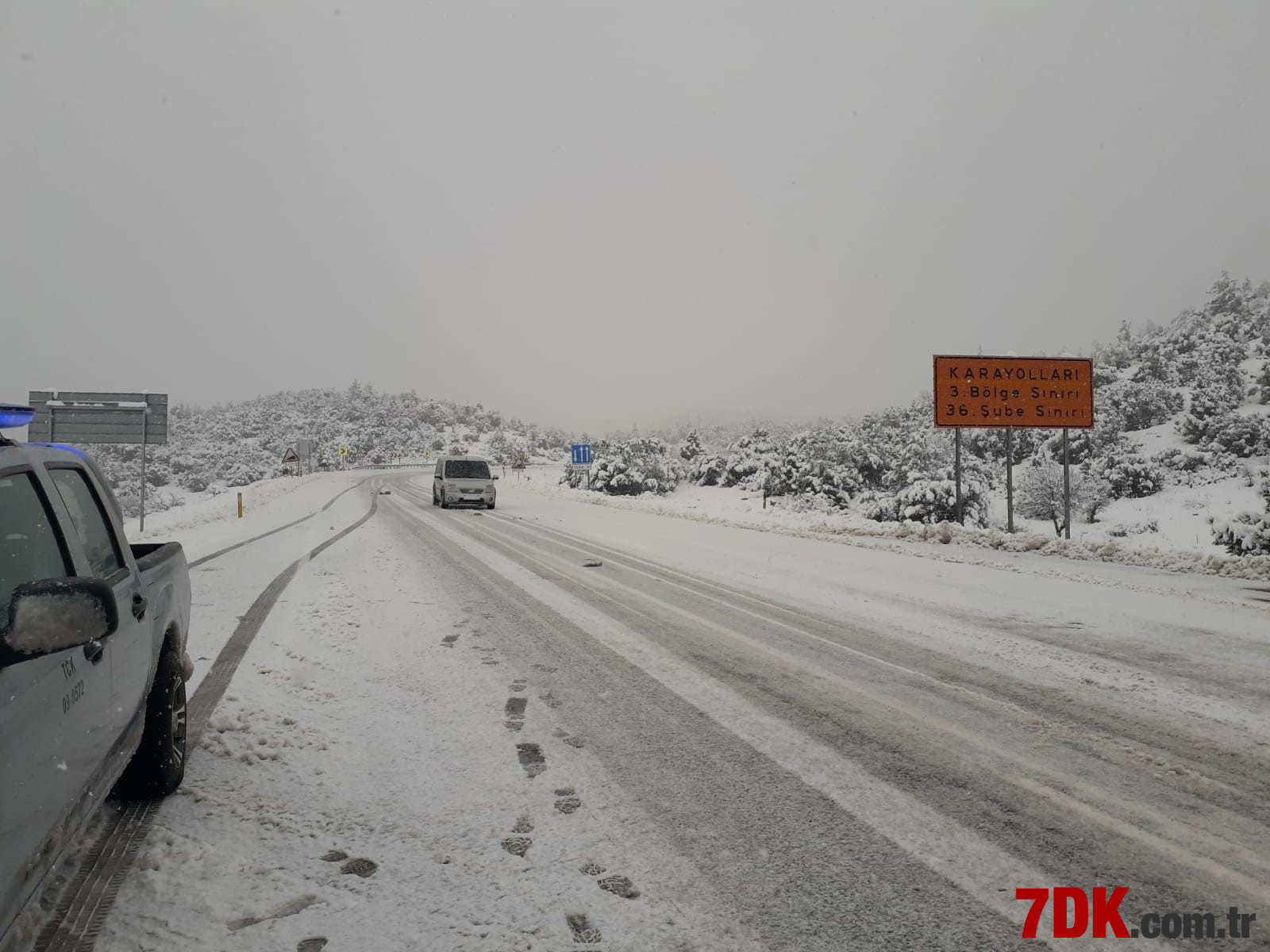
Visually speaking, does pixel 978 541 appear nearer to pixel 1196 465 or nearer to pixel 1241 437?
pixel 1196 465

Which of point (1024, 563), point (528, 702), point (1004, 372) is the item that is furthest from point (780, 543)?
point (528, 702)

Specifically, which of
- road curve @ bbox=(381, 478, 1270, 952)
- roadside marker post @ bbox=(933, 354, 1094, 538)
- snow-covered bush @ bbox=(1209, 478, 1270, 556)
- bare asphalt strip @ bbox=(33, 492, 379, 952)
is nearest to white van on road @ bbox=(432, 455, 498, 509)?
roadside marker post @ bbox=(933, 354, 1094, 538)

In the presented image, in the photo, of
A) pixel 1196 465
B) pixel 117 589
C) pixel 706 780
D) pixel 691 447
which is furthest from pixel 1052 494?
pixel 117 589

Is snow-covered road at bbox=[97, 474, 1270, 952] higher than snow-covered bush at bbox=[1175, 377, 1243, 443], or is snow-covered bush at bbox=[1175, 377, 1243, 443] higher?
snow-covered bush at bbox=[1175, 377, 1243, 443]

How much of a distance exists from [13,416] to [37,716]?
155 centimetres

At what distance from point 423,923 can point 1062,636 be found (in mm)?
6925

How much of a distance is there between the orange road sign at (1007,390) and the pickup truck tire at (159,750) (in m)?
19.7

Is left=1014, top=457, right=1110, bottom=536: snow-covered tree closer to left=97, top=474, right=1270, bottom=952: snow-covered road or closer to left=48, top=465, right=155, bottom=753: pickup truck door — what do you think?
left=97, top=474, right=1270, bottom=952: snow-covered road

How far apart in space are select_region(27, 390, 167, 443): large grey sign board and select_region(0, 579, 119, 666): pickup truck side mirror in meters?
20.8

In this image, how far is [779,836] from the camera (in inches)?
123

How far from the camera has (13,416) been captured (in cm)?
285

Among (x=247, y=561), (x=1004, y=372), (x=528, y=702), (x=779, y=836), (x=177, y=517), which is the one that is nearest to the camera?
(x=779, y=836)

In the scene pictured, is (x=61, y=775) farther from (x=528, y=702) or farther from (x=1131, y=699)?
(x=1131, y=699)

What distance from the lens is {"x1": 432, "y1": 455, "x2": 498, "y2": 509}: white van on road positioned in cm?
2784
